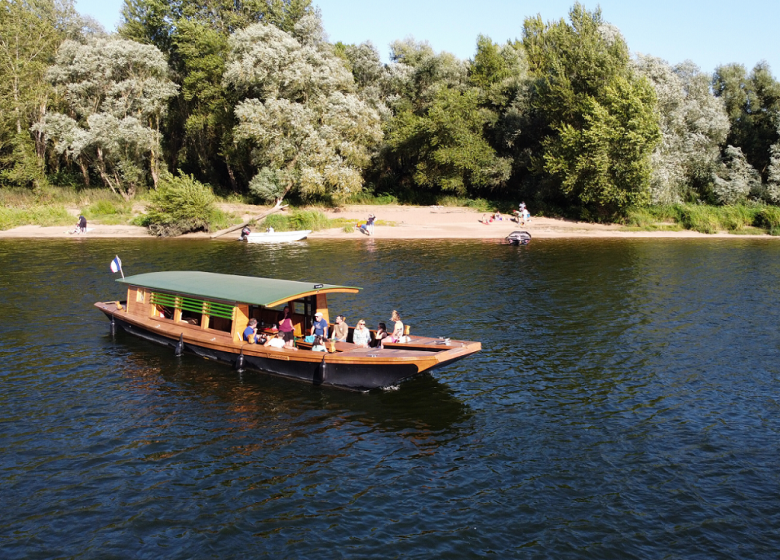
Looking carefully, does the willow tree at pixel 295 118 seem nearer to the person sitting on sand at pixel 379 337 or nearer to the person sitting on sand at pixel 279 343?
the person sitting on sand at pixel 279 343

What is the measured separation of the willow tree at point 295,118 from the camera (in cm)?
6581

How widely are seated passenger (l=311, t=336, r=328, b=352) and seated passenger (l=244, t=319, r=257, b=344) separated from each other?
8.01 feet

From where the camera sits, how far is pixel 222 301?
995 inches

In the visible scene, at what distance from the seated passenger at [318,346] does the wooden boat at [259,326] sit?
43 centimetres

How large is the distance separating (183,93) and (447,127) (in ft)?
97.1

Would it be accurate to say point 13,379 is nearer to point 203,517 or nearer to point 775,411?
point 203,517

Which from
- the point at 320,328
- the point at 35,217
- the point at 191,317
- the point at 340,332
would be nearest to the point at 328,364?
the point at 320,328

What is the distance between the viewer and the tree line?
6575 centimetres

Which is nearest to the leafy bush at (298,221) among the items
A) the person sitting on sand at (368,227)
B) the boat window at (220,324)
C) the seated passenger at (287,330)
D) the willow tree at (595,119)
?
the person sitting on sand at (368,227)

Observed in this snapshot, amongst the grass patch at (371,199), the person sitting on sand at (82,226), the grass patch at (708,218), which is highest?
the grass patch at (371,199)

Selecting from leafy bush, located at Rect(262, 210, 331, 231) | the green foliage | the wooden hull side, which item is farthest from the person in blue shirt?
the green foliage

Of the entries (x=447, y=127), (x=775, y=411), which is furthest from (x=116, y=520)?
(x=447, y=127)

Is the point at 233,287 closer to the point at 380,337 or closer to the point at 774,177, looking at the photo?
the point at 380,337

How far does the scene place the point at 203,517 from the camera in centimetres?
1521
